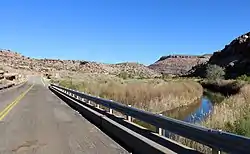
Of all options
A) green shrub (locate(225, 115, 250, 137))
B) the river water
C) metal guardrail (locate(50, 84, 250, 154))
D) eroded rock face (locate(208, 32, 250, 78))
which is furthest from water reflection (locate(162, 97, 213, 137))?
eroded rock face (locate(208, 32, 250, 78))

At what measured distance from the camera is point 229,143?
5.54m

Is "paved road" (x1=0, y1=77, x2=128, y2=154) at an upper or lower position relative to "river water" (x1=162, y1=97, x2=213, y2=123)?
upper

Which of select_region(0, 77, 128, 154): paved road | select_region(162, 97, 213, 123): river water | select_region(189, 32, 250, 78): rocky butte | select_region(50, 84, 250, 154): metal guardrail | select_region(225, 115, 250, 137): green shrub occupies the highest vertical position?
select_region(189, 32, 250, 78): rocky butte

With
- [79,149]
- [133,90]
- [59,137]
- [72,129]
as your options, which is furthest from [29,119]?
[133,90]

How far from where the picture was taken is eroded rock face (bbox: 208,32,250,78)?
122 m

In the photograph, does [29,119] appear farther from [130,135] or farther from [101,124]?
[130,135]


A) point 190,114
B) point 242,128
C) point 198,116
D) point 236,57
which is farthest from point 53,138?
point 236,57

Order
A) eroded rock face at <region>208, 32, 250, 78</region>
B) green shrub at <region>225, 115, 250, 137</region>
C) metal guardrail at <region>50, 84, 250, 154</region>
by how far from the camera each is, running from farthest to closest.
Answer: eroded rock face at <region>208, 32, 250, 78</region>, green shrub at <region>225, 115, 250, 137</region>, metal guardrail at <region>50, 84, 250, 154</region>

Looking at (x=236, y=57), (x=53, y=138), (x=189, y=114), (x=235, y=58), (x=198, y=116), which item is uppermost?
(x=236, y=57)

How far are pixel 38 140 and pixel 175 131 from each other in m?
4.64

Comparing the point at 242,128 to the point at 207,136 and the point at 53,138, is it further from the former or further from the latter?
the point at 53,138

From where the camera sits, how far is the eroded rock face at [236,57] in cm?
12210

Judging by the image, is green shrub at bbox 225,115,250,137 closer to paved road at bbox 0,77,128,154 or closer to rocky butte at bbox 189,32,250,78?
paved road at bbox 0,77,128,154

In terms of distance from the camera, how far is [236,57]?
472 ft
